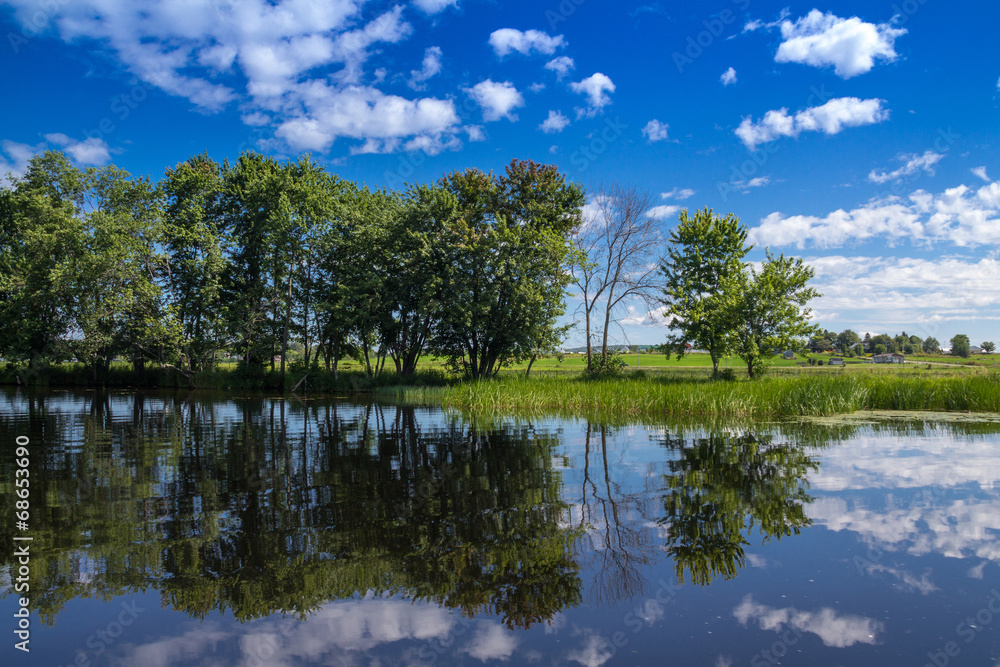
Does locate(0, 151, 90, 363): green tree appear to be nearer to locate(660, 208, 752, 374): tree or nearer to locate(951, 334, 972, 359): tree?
locate(660, 208, 752, 374): tree

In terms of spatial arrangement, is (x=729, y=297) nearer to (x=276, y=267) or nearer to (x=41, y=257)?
(x=276, y=267)

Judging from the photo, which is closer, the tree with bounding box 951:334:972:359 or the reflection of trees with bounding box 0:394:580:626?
the reflection of trees with bounding box 0:394:580:626

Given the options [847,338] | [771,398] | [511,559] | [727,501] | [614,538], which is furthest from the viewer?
[847,338]

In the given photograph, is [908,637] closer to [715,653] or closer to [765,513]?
[715,653]

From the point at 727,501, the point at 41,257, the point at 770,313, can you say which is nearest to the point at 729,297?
the point at 770,313

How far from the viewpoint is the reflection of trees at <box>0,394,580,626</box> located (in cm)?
580

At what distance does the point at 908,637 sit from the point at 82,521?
1012cm

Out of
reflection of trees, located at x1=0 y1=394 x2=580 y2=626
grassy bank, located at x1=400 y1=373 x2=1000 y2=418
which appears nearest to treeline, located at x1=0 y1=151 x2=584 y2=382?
grassy bank, located at x1=400 y1=373 x2=1000 y2=418

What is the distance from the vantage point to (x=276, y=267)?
42375 mm

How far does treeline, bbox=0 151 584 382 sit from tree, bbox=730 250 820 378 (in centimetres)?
1243

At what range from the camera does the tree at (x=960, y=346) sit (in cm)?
9847

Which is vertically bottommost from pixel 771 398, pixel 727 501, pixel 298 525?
pixel 727 501

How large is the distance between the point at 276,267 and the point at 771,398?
3522cm

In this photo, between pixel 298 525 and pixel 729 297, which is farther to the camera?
pixel 729 297
